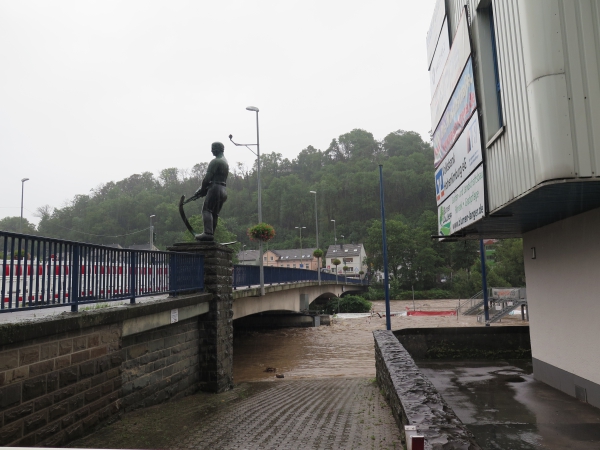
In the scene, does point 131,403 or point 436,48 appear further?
point 436,48

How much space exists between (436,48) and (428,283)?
65.8 meters

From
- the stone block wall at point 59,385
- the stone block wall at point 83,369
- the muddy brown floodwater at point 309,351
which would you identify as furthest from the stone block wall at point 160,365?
the muddy brown floodwater at point 309,351

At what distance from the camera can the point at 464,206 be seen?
9.51 meters

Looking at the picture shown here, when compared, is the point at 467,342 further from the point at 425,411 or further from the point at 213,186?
the point at 425,411

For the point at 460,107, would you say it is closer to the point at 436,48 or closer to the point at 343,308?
the point at 436,48

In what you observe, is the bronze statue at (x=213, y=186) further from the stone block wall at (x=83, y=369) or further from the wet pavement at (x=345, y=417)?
the wet pavement at (x=345, y=417)

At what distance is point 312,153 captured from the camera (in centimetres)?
15262

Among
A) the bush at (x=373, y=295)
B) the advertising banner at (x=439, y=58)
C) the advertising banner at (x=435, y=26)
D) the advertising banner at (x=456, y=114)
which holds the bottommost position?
the bush at (x=373, y=295)

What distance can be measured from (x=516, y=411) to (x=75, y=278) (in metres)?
6.89

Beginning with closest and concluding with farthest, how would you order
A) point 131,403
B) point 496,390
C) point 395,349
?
point 131,403, point 395,349, point 496,390

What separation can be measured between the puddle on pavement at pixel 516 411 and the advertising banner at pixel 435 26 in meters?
8.29

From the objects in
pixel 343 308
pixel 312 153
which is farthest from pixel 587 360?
pixel 312 153

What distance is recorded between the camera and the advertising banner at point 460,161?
824 centimetres

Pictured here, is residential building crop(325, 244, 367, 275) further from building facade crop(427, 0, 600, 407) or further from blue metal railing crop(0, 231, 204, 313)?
blue metal railing crop(0, 231, 204, 313)
